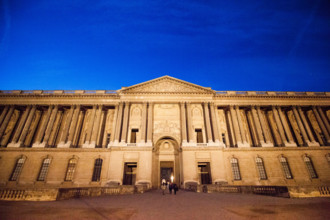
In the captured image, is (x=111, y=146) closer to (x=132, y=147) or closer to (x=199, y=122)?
(x=132, y=147)

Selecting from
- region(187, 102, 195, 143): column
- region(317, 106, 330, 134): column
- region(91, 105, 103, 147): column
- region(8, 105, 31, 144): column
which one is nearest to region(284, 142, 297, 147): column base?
region(317, 106, 330, 134): column

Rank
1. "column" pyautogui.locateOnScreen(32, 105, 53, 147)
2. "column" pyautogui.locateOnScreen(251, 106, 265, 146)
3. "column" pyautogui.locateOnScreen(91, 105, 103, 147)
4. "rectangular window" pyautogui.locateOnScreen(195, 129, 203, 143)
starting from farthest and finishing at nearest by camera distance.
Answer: "rectangular window" pyautogui.locateOnScreen(195, 129, 203, 143), "column" pyautogui.locateOnScreen(251, 106, 265, 146), "column" pyautogui.locateOnScreen(91, 105, 103, 147), "column" pyautogui.locateOnScreen(32, 105, 53, 147)

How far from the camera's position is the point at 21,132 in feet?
83.9

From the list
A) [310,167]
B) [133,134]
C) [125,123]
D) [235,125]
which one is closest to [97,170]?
[133,134]

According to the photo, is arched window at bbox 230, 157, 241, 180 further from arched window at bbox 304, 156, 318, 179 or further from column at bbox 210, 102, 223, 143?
arched window at bbox 304, 156, 318, 179

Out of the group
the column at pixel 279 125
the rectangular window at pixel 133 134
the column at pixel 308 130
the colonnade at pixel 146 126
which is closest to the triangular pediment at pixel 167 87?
the colonnade at pixel 146 126

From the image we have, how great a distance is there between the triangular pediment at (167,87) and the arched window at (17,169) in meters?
18.2

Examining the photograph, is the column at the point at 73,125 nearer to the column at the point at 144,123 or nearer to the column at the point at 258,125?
the column at the point at 144,123

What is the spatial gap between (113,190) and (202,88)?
19945 mm

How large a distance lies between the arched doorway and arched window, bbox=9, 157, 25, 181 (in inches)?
767

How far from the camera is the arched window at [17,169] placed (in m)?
22.6

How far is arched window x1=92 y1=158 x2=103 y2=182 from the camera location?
22758mm

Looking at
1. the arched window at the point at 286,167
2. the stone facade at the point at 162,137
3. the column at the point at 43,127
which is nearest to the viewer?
the stone facade at the point at 162,137

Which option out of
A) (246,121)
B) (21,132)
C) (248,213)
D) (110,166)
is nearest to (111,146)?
(110,166)
